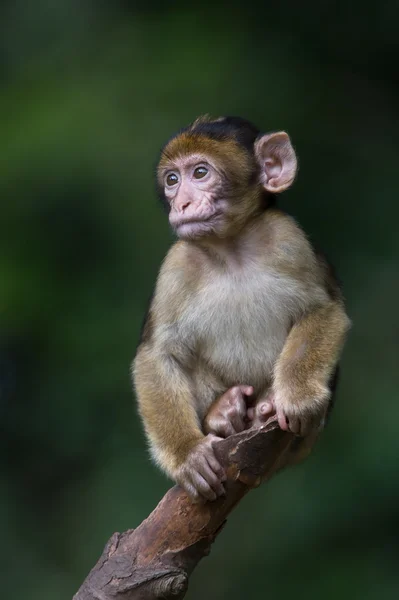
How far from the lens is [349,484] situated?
1100cm

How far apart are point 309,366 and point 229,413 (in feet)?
1.89

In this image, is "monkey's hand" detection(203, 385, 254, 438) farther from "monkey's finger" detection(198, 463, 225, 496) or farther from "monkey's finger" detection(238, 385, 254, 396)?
"monkey's finger" detection(198, 463, 225, 496)

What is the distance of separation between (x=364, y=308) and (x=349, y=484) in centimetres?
180

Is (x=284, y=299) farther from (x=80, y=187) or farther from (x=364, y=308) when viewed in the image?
(x=80, y=187)

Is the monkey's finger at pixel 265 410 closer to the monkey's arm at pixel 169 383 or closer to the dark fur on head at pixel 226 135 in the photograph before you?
the monkey's arm at pixel 169 383

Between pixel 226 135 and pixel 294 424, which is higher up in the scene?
pixel 226 135

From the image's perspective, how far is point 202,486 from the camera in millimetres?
6195

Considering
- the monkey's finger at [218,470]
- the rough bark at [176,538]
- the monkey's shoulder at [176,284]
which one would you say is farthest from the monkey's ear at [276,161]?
the monkey's finger at [218,470]

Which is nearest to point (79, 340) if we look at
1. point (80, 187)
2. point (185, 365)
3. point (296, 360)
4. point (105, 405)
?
point (105, 405)

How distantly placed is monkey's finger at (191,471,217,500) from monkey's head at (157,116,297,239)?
1.47 m

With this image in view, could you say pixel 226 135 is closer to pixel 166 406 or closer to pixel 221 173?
pixel 221 173

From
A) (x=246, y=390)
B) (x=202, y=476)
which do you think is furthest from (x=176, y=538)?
(x=246, y=390)

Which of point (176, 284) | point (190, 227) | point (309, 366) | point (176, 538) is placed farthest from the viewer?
point (176, 284)

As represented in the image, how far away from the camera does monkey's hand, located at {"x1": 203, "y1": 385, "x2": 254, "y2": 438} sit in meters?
6.80
